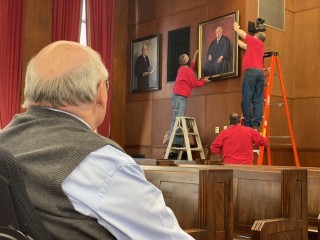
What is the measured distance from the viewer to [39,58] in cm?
123

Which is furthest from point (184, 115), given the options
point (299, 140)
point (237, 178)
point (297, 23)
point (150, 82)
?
point (237, 178)

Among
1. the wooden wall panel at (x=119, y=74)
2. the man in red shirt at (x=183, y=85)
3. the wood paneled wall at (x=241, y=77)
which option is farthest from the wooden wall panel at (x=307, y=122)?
the wooden wall panel at (x=119, y=74)

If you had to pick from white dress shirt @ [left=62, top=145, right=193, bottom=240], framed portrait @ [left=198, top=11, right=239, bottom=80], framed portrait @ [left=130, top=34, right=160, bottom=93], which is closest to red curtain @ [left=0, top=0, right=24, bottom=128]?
framed portrait @ [left=130, top=34, right=160, bottom=93]

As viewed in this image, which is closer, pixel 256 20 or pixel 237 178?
pixel 237 178

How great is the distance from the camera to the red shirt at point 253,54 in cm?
611

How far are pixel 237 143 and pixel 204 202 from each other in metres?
3.24

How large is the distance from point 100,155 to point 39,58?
35cm

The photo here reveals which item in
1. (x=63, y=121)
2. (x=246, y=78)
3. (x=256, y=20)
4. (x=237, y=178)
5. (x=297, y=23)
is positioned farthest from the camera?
(x=297, y=23)

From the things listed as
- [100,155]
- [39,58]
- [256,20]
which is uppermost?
[256,20]

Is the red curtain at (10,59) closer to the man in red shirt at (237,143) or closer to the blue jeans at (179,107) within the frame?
the blue jeans at (179,107)

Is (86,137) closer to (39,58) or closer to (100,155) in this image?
(100,155)

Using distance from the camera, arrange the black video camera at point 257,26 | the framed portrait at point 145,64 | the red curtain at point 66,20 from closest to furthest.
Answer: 1. the black video camera at point 257,26
2. the red curtain at point 66,20
3. the framed portrait at point 145,64

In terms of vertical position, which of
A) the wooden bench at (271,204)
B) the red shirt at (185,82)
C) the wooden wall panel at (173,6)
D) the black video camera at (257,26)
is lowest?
the wooden bench at (271,204)

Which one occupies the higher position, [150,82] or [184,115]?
[150,82]
